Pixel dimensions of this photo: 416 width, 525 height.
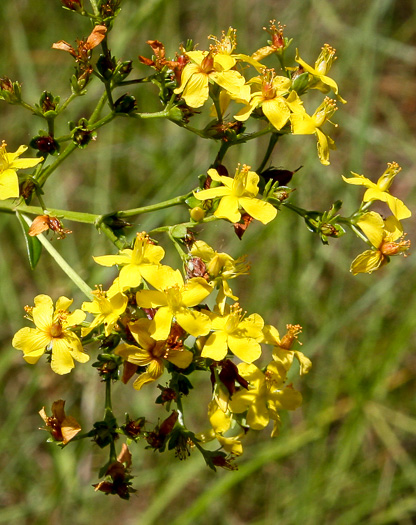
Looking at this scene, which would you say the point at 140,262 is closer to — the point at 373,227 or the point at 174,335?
the point at 174,335

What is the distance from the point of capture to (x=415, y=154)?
5.68 meters

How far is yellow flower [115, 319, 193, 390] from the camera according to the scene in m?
2.24

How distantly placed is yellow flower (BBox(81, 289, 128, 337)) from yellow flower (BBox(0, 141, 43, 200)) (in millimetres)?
473

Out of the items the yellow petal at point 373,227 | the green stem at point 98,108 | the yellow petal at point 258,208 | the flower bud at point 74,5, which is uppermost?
the flower bud at point 74,5

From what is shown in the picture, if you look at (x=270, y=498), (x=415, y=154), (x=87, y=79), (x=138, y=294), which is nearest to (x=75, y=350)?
(x=138, y=294)

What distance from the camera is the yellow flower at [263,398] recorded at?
A: 247 cm

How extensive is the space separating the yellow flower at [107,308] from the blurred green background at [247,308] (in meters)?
1.66

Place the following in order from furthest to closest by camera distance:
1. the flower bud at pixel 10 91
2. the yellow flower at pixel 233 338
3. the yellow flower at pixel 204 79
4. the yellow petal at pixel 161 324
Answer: the flower bud at pixel 10 91 → the yellow flower at pixel 204 79 → the yellow flower at pixel 233 338 → the yellow petal at pixel 161 324

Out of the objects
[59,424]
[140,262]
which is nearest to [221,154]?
[140,262]

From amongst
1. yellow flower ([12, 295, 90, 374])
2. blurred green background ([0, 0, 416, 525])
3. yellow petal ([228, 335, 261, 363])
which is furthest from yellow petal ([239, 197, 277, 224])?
blurred green background ([0, 0, 416, 525])

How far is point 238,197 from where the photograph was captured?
2441 mm

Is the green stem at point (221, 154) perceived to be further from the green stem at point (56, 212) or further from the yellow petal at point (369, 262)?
the yellow petal at point (369, 262)

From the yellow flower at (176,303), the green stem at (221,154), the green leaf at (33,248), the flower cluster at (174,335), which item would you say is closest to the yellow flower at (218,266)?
the flower cluster at (174,335)

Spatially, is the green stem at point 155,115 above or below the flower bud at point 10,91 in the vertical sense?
below
